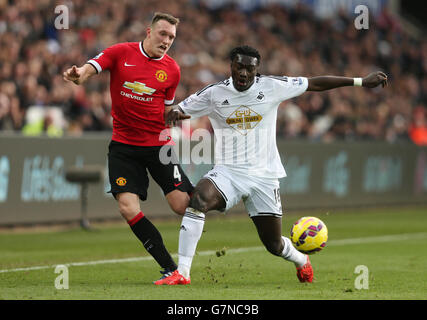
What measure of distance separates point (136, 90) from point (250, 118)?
1207 mm

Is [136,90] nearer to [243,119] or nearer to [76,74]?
[76,74]

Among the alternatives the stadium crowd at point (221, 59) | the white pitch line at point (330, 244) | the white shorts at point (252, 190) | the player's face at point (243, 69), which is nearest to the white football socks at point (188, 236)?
the white shorts at point (252, 190)

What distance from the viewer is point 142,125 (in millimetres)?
9109

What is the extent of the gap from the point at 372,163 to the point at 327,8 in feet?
32.4

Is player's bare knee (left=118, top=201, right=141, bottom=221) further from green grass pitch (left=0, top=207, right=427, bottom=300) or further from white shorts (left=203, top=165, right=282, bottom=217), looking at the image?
white shorts (left=203, top=165, right=282, bottom=217)

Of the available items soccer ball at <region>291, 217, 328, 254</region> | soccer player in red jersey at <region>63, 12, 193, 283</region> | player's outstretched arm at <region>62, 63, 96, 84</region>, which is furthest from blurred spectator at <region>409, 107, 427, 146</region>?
player's outstretched arm at <region>62, 63, 96, 84</region>

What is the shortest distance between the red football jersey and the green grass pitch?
1457mm

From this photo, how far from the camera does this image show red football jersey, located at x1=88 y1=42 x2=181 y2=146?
Result: 9.04m

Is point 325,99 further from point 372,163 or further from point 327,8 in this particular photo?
point 327,8

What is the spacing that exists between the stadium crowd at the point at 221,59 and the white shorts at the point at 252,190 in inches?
303

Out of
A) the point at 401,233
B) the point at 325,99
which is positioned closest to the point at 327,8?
the point at 325,99

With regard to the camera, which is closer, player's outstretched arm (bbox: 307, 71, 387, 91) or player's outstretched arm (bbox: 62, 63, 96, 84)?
player's outstretched arm (bbox: 62, 63, 96, 84)

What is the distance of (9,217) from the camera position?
15.0m

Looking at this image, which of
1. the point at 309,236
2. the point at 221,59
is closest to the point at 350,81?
the point at 309,236
